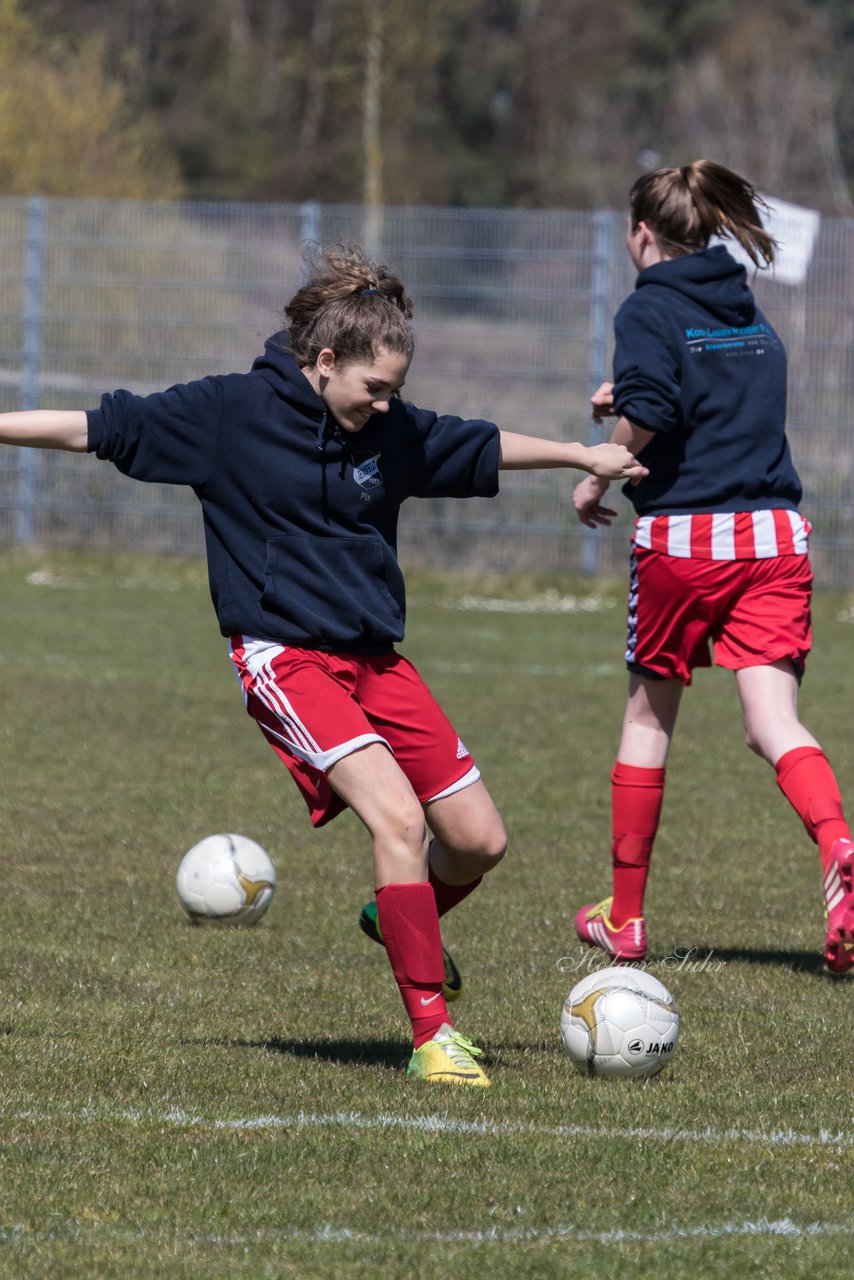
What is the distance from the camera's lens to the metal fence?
17188mm

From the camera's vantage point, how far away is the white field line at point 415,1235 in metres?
3.35

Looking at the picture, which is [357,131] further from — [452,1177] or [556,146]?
[452,1177]

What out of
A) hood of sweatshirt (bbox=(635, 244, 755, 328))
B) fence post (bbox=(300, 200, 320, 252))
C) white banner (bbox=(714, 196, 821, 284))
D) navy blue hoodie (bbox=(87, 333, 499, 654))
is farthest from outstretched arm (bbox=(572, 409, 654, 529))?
fence post (bbox=(300, 200, 320, 252))

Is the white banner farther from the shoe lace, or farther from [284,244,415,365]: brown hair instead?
the shoe lace

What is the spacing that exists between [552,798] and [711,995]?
3210 mm

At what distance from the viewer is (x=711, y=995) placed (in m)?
5.43

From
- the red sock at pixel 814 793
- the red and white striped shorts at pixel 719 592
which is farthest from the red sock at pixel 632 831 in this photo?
the red sock at pixel 814 793

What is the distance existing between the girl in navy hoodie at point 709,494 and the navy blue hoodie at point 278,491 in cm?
104

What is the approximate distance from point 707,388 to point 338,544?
57.6 inches

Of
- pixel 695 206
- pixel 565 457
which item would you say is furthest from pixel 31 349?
pixel 565 457

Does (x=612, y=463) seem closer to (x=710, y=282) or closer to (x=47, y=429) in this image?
(x=710, y=282)

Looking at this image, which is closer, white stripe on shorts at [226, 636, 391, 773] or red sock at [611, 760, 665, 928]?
white stripe on shorts at [226, 636, 391, 773]

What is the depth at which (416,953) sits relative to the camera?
455 centimetres

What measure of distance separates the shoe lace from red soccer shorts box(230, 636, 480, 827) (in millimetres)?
564
